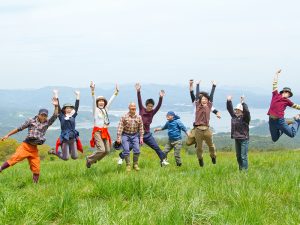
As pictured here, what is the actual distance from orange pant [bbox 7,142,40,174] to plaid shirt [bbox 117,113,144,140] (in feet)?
8.31

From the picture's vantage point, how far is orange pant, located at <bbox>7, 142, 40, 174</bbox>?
9.05 meters

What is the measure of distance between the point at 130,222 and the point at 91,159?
655 cm

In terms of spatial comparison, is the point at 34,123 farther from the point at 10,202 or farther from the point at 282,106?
the point at 282,106

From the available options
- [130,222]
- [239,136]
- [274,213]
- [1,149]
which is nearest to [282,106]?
[239,136]

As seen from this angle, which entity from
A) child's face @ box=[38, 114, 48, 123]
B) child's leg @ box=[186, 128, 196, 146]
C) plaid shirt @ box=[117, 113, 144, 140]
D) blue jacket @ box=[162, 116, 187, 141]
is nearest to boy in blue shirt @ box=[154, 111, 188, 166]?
blue jacket @ box=[162, 116, 187, 141]

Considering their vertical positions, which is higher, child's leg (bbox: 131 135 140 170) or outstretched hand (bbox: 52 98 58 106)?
outstretched hand (bbox: 52 98 58 106)

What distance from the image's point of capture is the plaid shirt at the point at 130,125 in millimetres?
10992

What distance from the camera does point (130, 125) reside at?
434 inches

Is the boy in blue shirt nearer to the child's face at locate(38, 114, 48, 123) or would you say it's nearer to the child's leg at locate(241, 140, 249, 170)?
the child's leg at locate(241, 140, 249, 170)

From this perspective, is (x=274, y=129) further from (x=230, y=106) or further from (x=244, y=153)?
(x=230, y=106)

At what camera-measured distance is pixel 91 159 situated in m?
10.8

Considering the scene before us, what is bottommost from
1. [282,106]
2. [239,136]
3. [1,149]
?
[1,149]

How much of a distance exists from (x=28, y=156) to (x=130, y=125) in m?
3.06

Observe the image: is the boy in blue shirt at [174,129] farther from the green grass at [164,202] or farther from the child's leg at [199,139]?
the green grass at [164,202]
